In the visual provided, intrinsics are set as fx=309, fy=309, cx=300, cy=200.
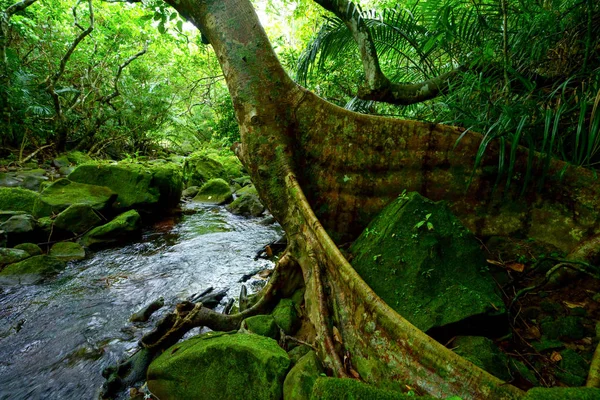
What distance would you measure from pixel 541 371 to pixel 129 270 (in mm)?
4653

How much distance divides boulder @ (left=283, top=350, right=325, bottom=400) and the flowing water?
1.61 metres

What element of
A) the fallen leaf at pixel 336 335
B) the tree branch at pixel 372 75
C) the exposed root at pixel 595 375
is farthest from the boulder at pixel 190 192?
the exposed root at pixel 595 375

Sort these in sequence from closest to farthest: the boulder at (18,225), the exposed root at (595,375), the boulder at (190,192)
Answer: the exposed root at (595,375), the boulder at (18,225), the boulder at (190,192)

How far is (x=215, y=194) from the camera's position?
29.2ft

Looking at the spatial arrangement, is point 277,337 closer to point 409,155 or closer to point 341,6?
point 409,155

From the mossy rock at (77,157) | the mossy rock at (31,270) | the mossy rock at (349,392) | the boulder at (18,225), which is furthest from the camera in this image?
the mossy rock at (77,157)

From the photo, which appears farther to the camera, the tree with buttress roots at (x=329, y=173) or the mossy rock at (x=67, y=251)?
the mossy rock at (x=67, y=251)

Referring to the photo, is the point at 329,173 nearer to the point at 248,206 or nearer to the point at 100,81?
the point at 248,206

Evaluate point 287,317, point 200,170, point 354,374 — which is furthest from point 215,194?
point 354,374

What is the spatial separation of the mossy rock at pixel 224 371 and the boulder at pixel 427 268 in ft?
2.66

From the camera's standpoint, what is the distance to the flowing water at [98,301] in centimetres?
253

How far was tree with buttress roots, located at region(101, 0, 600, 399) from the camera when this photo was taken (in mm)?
2260

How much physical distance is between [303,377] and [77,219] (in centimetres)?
534

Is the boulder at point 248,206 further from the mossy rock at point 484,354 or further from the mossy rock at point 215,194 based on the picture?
the mossy rock at point 484,354
